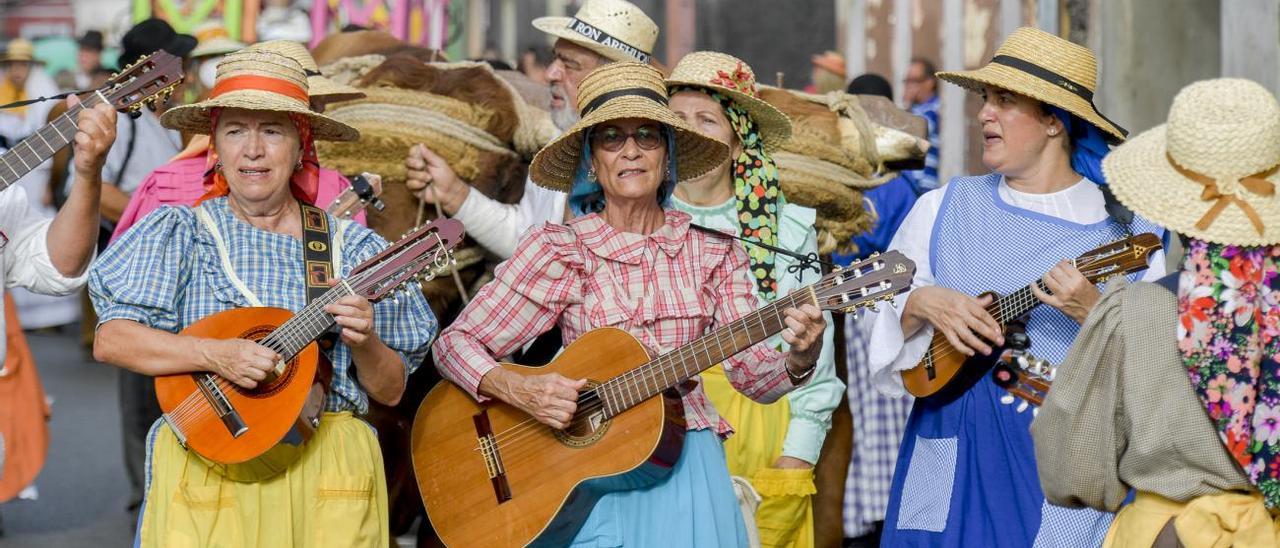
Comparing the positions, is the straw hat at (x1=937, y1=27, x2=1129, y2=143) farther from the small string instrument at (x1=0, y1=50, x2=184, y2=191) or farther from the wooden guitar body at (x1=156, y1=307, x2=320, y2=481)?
the small string instrument at (x1=0, y1=50, x2=184, y2=191)

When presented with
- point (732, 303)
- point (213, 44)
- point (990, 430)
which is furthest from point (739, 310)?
point (213, 44)

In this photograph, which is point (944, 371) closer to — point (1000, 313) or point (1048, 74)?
point (1000, 313)

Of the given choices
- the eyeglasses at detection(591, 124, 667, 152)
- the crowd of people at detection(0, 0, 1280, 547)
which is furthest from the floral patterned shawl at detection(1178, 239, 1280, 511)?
the eyeglasses at detection(591, 124, 667, 152)

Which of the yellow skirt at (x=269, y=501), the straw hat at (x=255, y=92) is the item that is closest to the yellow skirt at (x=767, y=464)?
the yellow skirt at (x=269, y=501)

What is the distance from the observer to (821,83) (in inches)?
491

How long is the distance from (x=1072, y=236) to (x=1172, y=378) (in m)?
1.44

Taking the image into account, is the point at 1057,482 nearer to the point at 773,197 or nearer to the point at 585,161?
the point at 585,161

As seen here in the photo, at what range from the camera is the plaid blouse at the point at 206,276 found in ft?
15.0

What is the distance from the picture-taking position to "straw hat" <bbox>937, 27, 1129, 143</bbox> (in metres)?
5.12

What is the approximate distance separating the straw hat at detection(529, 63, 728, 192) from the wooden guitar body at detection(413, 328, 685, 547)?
596mm

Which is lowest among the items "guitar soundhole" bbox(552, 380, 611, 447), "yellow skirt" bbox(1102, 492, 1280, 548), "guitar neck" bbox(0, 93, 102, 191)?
"guitar soundhole" bbox(552, 380, 611, 447)

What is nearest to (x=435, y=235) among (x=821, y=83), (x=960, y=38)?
(x=821, y=83)

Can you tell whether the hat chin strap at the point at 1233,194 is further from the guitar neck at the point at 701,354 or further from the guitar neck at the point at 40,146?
the guitar neck at the point at 40,146

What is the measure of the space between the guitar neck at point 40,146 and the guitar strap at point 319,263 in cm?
73
